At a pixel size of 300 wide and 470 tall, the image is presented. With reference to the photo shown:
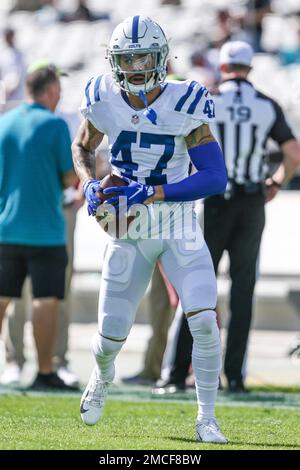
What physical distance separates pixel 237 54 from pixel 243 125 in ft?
1.37

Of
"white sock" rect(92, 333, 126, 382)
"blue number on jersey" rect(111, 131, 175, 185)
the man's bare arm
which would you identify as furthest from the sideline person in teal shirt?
"blue number on jersey" rect(111, 131, 175, 185)

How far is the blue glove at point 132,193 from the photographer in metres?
4.97

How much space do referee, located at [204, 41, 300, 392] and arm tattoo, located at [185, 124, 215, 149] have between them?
6.46 feet

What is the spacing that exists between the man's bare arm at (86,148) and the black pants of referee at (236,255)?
1.86 meters

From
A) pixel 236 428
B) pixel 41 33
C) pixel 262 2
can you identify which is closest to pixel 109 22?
pixel 41 33

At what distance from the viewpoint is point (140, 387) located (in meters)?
7.49

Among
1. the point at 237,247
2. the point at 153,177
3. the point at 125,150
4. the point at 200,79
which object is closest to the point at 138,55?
the point at 125,150

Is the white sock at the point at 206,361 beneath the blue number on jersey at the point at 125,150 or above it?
beneath

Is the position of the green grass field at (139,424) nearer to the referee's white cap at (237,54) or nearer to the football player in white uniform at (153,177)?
the football player in white uniform at (153,177)

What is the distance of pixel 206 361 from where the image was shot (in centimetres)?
501

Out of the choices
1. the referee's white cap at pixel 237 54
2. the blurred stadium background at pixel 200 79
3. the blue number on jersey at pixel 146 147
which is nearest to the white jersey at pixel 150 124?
the blue number on jersey at pixel 146 147

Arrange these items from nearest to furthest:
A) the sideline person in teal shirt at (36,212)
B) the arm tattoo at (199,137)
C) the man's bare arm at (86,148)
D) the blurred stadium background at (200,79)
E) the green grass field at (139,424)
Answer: the green grass field at (139,424) < the arm tattoo at (199,137) < the man's bare arm at (86,148) < the sideline person in teal shirt at (36,212) < the blurred stadium background at (200,79)

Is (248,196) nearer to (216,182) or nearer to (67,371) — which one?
(67,371)

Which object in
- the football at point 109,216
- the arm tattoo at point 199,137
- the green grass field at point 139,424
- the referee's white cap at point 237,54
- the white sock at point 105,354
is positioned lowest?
the green grass field at point 139,424
